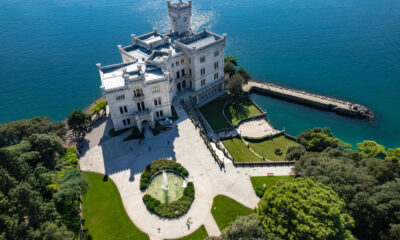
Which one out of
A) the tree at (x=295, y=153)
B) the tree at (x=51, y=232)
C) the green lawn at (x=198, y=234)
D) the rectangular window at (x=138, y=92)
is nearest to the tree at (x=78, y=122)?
the rectangular window at (x=138, y=92)

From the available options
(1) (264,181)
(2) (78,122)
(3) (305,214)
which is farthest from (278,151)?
(2) (78,122)

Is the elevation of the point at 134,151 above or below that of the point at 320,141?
above

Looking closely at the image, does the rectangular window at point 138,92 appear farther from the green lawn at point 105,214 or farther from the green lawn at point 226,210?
the green lawn at point 226,210

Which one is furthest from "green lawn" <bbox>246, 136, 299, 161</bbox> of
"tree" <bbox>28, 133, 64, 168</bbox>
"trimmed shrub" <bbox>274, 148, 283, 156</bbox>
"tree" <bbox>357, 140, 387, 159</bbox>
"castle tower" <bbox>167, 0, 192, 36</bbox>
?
"tree" <bbox>28, 133, 64, 168</bbox>

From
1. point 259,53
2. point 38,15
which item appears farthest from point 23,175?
point 38,15

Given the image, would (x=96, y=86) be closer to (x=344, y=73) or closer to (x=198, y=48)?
(x=198, y=48)

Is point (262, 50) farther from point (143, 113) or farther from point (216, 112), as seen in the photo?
point (143, 113)
